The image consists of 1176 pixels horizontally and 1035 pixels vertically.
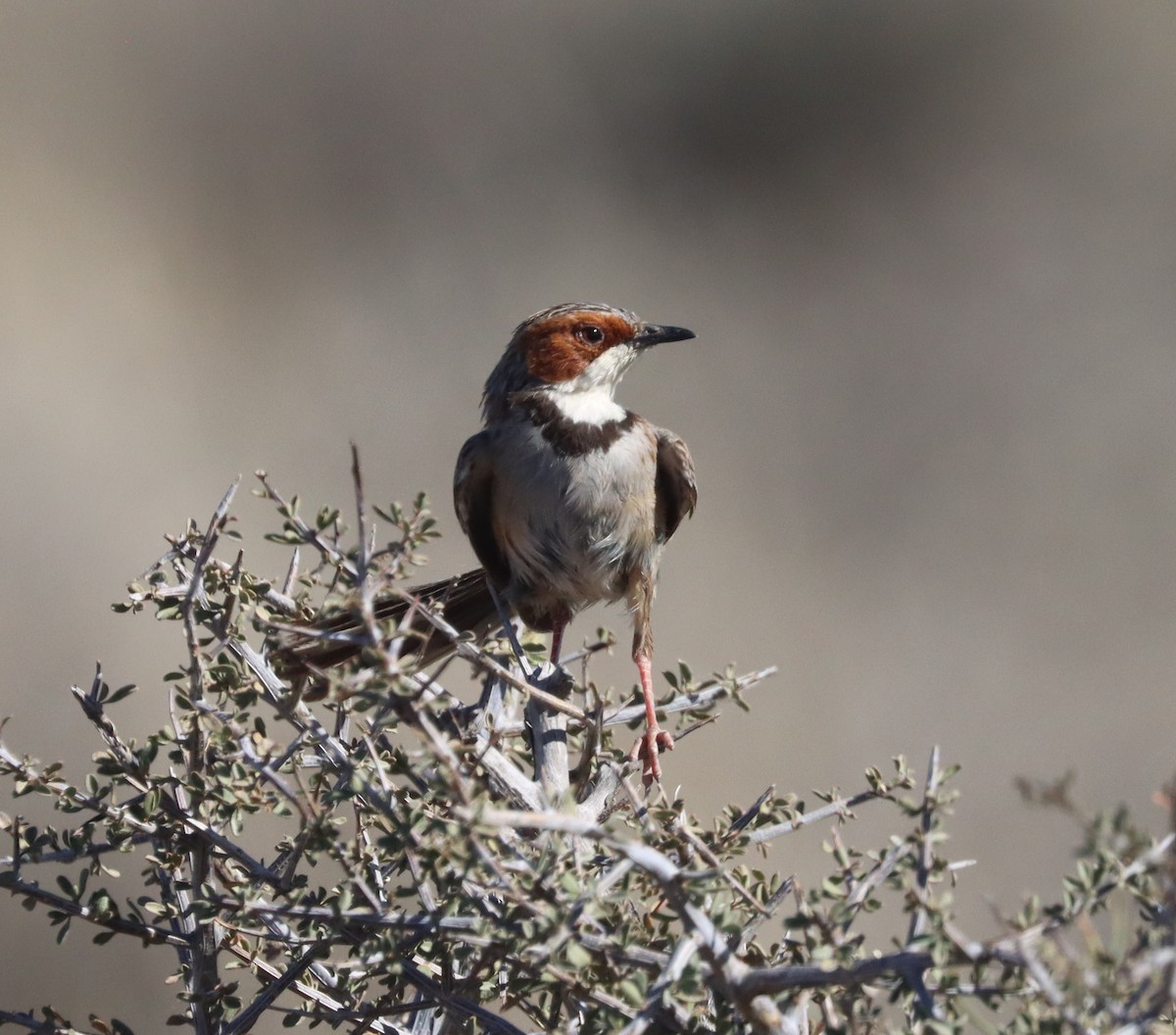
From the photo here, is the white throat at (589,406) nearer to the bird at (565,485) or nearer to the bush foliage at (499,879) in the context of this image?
the bird at (565,485)

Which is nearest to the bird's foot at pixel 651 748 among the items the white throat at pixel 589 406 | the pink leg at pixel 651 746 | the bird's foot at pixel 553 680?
the pink leg at pixel 651 746

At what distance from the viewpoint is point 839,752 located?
23.8 feet

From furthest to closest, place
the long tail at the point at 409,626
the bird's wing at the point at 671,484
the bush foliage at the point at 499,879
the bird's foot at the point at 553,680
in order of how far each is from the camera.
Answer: the bird's wing at the point at 671,484 < the bird's foot at the point at 553,680 < the long tail at the point at 409,626 < the bush foliage at the point at 499,879

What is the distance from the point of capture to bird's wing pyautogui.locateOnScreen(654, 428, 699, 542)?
3.85 m

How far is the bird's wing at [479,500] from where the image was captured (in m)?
3.74

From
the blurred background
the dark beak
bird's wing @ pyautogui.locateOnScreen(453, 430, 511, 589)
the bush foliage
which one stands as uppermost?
the blurred background

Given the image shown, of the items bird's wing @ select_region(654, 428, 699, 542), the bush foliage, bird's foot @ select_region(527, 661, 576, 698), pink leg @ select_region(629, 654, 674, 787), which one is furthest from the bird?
the bush foliage

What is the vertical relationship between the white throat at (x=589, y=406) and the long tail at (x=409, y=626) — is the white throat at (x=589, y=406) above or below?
above

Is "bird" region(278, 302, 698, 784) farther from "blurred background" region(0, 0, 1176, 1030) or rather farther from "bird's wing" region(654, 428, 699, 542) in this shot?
"blurred background" region(0, 0, 1176, 1030)

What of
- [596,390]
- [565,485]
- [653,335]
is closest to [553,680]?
[565,485]

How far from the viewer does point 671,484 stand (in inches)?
153

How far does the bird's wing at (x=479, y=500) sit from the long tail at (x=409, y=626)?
0.28 ft

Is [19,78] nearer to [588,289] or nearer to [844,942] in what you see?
[588,289]

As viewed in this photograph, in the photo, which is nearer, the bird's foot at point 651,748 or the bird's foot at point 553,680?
the bird's foot at point 553,680
